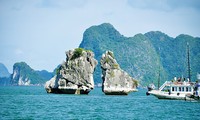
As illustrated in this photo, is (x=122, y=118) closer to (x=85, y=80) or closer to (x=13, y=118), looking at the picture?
(x=13, y=118)

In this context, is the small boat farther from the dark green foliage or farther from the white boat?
the dark green foliage

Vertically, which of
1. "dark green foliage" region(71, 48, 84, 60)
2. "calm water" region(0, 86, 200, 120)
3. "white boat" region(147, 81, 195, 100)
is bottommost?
"calm water" region(0, 86, 200, 120)

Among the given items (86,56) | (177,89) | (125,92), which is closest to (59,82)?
(86,56)

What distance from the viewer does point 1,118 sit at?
33562 millimetres

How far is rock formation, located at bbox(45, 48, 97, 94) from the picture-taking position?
273ft

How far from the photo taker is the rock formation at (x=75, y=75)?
83.3 meters

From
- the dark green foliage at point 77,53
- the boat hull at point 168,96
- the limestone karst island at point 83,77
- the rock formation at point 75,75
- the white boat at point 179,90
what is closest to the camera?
the white boat at point 179,90

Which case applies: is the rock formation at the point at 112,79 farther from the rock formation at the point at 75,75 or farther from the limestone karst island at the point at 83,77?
the rock formation at the point at 75,75

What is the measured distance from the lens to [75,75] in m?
84.2

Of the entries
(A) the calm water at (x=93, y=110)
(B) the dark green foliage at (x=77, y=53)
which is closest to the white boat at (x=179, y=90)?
(A) the calm water at (x=93, y=110)

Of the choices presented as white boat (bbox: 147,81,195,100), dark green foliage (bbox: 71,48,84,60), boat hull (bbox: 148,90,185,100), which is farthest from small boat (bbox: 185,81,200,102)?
→ dark green foliage (bbox: 71,48,84,60)

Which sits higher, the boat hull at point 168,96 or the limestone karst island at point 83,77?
the limestone karst island at point 83,77

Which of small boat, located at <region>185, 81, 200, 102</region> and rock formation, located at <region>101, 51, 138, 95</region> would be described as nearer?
small boat, located at <region>185, 81, 200, 102</region>

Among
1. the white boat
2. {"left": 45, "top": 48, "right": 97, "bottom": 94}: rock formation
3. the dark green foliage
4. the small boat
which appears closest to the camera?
the small boat
